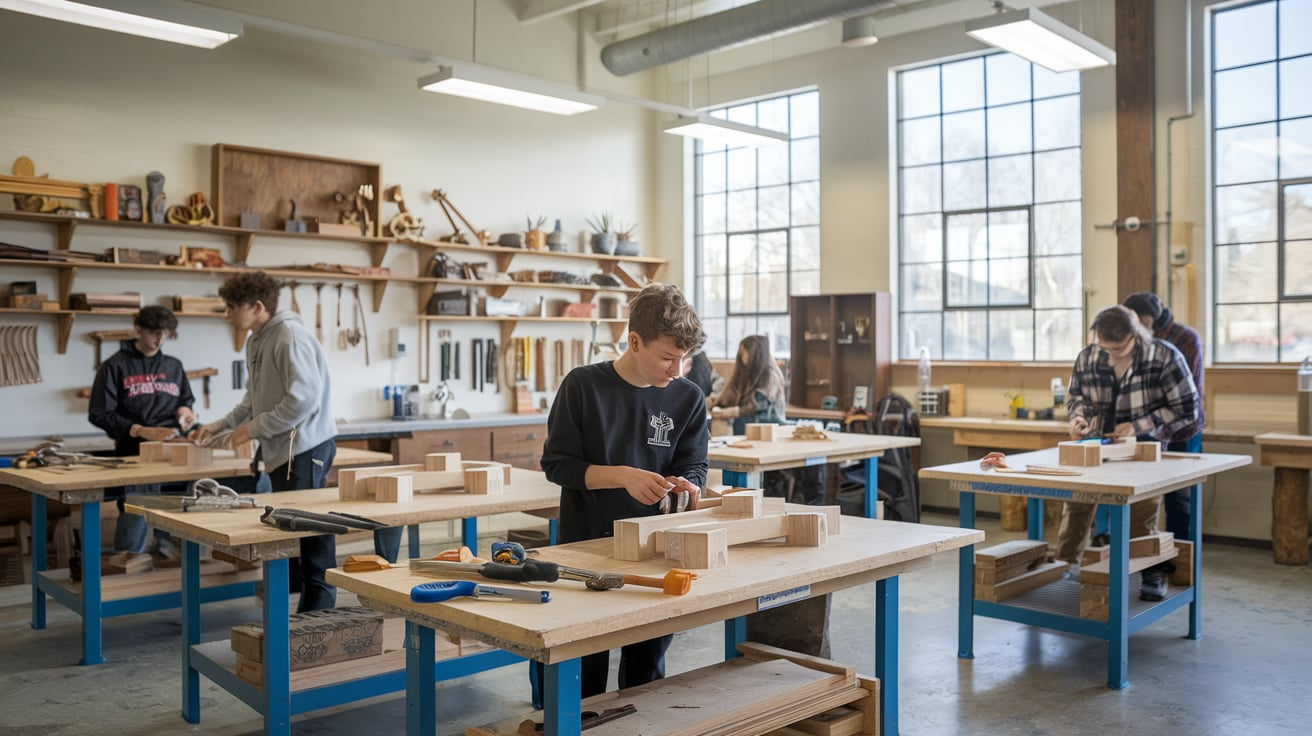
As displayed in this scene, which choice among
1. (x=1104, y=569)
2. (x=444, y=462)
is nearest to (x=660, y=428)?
(x=444, y=462)

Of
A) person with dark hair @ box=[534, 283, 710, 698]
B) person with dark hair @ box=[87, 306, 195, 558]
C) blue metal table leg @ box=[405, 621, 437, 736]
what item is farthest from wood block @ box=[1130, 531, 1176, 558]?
person with dark hair @ box=[87, 306, 195, 558]

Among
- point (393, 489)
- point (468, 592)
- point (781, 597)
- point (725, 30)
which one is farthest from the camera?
point (725, 30)

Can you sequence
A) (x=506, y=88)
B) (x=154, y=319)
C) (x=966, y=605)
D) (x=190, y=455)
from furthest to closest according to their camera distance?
(x=506, y=88)
(x=154, y=319)
(x=190, y=455)
(x=966, y=605)

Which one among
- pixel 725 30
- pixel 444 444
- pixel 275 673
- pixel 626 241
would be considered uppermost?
pixel 725 30

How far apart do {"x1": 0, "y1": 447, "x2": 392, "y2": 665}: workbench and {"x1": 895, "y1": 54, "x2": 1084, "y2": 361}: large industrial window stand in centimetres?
552

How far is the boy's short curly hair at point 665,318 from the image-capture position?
8.45 ft

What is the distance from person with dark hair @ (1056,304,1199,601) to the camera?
488cm

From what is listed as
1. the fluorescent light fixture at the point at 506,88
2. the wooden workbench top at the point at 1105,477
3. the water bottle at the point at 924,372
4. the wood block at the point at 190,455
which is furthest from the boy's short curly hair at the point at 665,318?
the water bottle at the point at 924,372

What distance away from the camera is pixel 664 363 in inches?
105

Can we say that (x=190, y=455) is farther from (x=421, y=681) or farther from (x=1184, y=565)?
(x=1184, y=565)

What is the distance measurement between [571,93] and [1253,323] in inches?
183

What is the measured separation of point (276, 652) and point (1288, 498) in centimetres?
577

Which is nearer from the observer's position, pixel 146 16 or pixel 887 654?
pixel 887 654

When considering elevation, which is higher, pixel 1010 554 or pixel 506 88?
pixel 506 88
